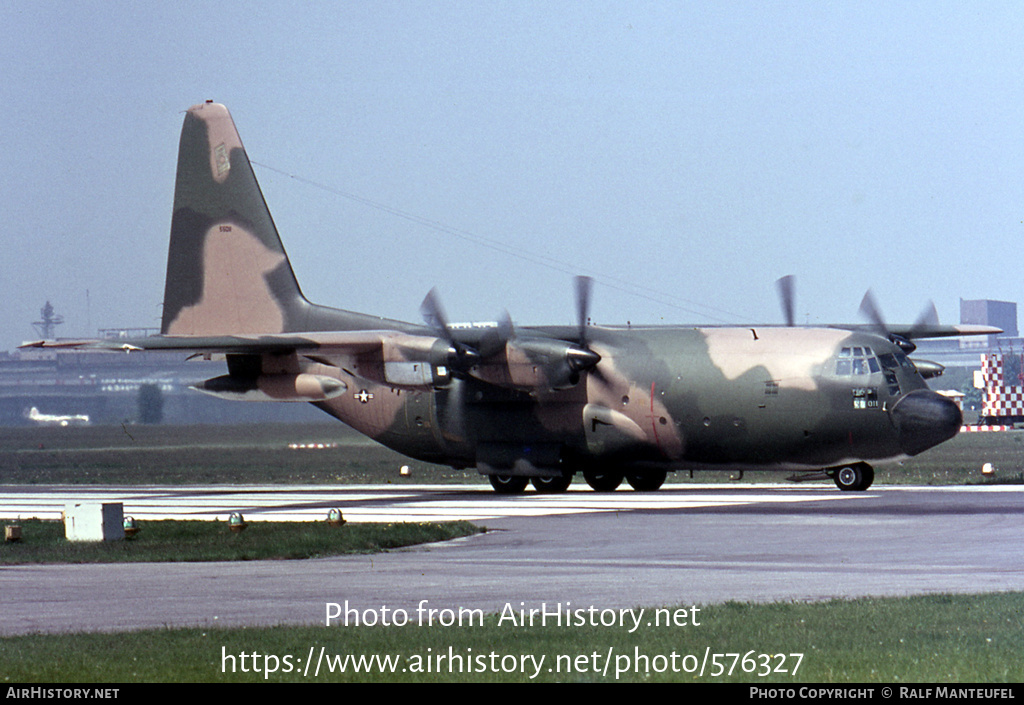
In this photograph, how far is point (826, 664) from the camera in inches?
438

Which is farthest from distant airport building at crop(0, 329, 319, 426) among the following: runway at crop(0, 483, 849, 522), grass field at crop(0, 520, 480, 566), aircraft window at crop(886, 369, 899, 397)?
grass field at crop(0, 520, 480, 566)

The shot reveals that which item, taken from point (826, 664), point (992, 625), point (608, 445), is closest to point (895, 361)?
point (608, 445)

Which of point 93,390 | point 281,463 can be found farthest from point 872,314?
point 93,390

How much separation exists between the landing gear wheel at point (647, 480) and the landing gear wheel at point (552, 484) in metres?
1.85

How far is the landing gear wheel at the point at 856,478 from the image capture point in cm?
3462

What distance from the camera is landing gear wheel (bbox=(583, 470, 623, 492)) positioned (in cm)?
3806

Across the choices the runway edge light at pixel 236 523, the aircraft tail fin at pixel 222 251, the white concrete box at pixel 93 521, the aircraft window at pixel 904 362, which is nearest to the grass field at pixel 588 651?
the white concrete box at pixel 93 521

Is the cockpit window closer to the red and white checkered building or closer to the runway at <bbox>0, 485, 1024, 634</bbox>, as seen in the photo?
the runway at <bbox>0, 485, 1024, 634</bbox>

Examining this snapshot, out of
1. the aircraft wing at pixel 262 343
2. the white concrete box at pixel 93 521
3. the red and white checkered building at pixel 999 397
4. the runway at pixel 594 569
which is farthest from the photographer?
the red and white checkered building at pixel 999 397

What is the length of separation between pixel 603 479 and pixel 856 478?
711 cm

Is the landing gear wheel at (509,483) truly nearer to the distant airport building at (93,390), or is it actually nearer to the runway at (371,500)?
the runway at (371,500)

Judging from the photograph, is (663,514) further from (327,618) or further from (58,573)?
(327,618)

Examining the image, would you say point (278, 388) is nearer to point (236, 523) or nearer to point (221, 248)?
point (221, 248)
